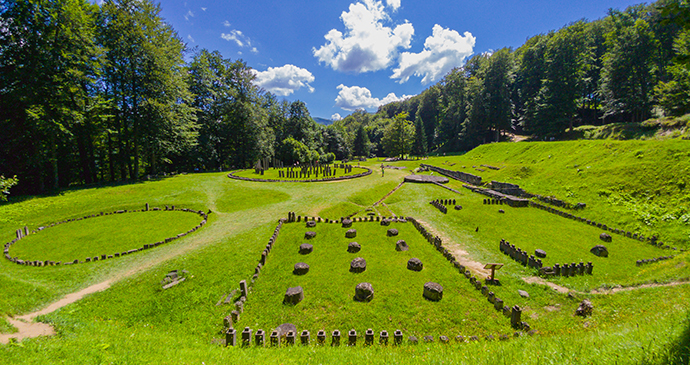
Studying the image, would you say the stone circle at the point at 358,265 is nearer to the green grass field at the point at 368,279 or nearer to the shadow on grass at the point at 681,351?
the green grass field at the point at 368,279

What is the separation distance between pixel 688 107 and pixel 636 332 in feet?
158

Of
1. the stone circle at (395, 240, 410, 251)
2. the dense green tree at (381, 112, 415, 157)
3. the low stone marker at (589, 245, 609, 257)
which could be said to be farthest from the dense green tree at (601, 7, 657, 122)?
the stone circle at (395, 240, 410, 251)

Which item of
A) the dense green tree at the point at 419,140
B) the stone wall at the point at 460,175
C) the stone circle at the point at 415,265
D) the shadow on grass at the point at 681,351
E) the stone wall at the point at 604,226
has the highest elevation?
the dense green tree at the point at 419,140

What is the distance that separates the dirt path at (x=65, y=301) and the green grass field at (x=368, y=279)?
22 centimetres

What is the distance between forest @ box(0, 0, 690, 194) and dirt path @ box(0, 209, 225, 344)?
6.33 m

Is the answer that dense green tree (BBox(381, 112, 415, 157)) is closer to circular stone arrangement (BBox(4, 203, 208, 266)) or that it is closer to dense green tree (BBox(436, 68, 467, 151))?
dense green tree (BBox(436, 68, 467, 151))

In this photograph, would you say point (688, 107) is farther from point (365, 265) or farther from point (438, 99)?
point (438, 99)

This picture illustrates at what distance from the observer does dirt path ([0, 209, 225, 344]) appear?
7.71 metres

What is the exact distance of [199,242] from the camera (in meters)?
16.0

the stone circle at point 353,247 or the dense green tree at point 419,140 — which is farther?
the dense green tree at point 419,140

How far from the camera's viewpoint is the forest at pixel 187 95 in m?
24.9

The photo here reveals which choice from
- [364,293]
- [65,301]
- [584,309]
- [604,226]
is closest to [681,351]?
[584,309]

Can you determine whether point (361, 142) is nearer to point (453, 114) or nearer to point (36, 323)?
point (453, 114)

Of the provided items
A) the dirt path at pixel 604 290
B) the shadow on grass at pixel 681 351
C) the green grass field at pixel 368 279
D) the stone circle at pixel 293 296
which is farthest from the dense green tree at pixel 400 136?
the shadow on grass at pixel 681 351
